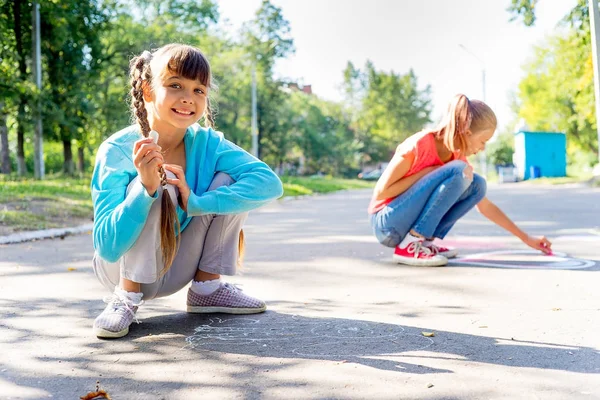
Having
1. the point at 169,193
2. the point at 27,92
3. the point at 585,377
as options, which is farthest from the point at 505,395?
the point at 27,92

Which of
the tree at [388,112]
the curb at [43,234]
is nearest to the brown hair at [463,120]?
the curb at [43,234]

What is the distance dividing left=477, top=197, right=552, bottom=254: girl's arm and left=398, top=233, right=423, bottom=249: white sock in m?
0.51

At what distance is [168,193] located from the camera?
311 centimetres

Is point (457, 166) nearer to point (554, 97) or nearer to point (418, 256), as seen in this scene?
point (418, 256)

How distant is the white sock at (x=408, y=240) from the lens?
18.0 feet

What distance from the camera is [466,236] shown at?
773 centimetres

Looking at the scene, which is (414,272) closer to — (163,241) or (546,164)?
(163,241)

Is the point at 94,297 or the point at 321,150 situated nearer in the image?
the point at 94,297

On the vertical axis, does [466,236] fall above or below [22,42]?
below

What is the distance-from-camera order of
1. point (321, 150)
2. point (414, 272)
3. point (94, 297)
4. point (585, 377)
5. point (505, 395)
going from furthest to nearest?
point (321, 150), point (414, 272), point (94, 297), point (585, 377), point (505, 395)

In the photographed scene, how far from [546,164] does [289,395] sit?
37.2 m

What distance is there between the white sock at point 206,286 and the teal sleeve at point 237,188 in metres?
0.46

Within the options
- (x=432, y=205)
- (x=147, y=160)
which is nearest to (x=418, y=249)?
(x=432, y=205)

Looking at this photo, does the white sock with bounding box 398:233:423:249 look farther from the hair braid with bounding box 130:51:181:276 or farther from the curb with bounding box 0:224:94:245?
the curb with bounding box 0:224:94:245
